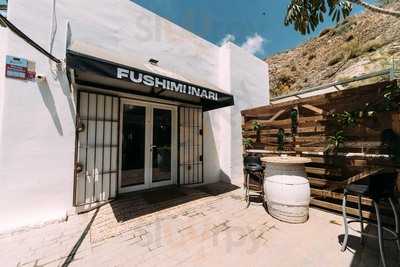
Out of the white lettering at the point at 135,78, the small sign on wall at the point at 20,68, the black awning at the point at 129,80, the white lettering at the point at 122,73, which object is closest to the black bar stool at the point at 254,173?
the black awning at the point at 129,80

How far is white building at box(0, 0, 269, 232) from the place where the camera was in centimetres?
311

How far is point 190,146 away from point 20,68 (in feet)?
13.3

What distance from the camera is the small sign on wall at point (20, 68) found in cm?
307

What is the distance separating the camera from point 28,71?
10.6 ft

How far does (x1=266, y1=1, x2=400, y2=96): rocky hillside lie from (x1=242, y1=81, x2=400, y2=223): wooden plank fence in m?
7.47

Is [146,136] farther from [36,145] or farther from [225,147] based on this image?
[225,147]

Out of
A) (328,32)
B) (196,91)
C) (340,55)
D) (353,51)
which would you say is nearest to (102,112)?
(196,91)

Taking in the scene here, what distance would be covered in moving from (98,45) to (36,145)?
2369 millimetres

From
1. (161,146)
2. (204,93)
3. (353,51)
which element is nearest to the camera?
(204,93)

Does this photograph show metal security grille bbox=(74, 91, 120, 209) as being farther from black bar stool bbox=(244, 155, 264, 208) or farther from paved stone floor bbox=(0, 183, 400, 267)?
black bar stool bbox=(244, 155, 264, 208)

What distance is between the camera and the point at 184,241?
2.80m

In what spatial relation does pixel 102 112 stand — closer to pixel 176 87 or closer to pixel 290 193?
pixel 176 87

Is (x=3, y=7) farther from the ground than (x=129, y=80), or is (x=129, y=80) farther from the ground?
(x=3, y=7)

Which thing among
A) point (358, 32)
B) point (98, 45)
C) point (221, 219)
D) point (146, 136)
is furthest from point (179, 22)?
point (358, 32)
